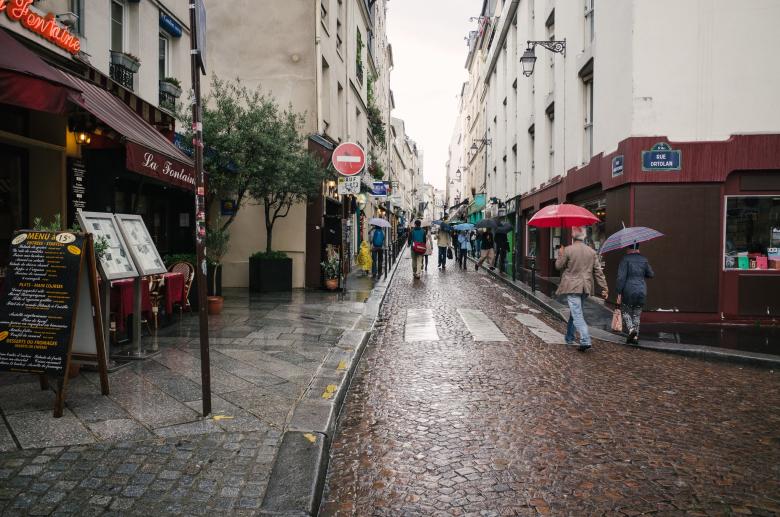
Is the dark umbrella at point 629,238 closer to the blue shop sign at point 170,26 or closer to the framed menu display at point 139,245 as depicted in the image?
the framed menu display at point 139,245

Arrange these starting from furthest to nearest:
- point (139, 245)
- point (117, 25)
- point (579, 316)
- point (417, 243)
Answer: point (417, 243), point (117, 25), point (579, 316), point (139, 245)

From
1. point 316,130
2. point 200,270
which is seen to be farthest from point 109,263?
point 316,130

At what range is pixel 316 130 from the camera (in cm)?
1489

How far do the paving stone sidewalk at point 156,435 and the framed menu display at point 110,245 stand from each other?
3.32 feet

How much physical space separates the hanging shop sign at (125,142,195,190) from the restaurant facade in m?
7.60

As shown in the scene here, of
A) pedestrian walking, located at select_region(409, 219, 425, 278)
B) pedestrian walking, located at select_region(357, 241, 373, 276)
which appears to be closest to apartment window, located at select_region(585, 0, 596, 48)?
pedestrian walking, located at select_region(409, 219, 425, 278)

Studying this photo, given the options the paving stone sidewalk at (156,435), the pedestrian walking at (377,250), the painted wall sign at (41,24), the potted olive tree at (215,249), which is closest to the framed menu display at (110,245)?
the paving stone sidewalk at (156,435)

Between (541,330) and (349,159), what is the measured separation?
563cm

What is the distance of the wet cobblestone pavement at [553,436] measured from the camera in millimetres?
3389

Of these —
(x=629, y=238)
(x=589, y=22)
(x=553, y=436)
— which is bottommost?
(x=553, y=436)

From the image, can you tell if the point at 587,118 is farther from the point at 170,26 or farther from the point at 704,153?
the point at 170,26

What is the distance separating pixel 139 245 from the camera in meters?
6.61

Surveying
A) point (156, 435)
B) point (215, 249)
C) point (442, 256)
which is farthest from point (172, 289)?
point (442, 256)

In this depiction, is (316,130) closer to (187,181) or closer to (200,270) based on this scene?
(187,181)
